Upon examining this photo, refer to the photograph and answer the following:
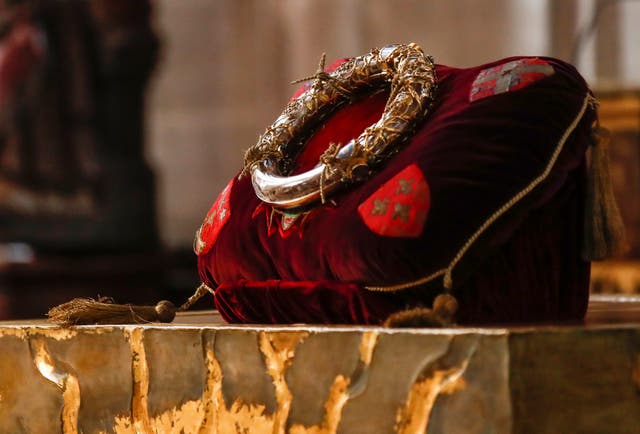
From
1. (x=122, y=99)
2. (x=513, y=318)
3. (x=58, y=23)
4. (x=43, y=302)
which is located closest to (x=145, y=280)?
(x=43, y=302)

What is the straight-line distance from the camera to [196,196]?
6.49 meters

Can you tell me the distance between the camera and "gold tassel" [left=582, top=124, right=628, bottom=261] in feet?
5.49

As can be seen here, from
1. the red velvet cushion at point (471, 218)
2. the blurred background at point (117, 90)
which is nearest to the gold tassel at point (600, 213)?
the red velvet cushion at point (471, 218)

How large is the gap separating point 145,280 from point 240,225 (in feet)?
11.9

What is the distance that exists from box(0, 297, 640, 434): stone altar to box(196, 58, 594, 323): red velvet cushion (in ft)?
0.31

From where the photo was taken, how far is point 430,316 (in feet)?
4.96

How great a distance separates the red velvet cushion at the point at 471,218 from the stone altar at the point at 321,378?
9 centimetres

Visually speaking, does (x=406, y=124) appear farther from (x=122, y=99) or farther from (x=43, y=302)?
(x=122, y=99)

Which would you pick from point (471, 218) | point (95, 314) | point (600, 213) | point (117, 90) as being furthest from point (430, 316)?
point (117, 90)

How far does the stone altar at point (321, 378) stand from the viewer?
137 cm

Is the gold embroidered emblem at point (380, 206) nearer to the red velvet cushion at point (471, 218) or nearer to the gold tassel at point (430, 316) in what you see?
the red velvet cushion at point (471, 218)

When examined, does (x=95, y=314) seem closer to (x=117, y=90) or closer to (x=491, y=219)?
(x=491, y=219)

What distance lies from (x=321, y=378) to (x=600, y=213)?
433 millimetres

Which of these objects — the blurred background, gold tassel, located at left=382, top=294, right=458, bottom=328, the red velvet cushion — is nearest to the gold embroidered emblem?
the red velvet cushion
